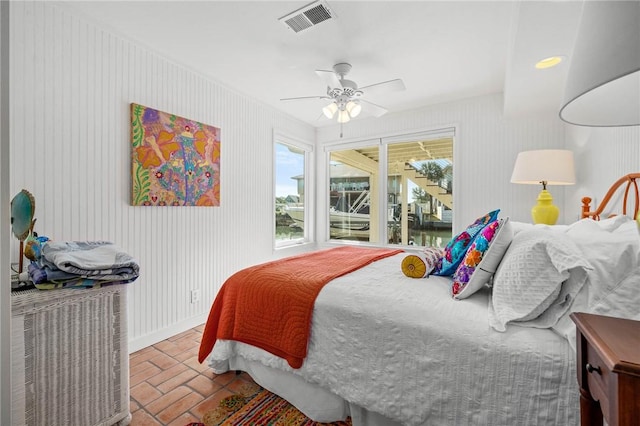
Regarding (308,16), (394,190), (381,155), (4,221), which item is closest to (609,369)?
(4,221)

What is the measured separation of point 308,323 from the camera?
1.50m

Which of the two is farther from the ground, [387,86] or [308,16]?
[308,16]

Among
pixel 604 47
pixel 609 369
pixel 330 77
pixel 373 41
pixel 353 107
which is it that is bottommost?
pixel 609 369

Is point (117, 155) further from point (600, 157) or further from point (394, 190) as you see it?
point (600, 157)

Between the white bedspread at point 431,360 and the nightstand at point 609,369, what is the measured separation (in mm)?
187

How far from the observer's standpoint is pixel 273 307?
162 cm

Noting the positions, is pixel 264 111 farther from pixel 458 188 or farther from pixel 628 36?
pixel 628 36

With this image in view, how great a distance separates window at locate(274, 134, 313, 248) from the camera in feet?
13.5

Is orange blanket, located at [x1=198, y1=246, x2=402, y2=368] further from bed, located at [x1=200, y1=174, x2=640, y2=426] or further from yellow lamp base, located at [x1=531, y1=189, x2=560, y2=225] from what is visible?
yellow lamp base, located at [x1=531, y1=189, x2=560, y2=225]

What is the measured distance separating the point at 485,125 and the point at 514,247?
8.71ft

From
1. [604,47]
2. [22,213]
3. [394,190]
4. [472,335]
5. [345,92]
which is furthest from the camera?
[394,190]

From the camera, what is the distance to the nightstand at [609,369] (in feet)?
1.86

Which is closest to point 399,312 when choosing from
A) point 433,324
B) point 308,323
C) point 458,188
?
point 433,324

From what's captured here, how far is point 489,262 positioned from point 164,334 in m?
2.59
